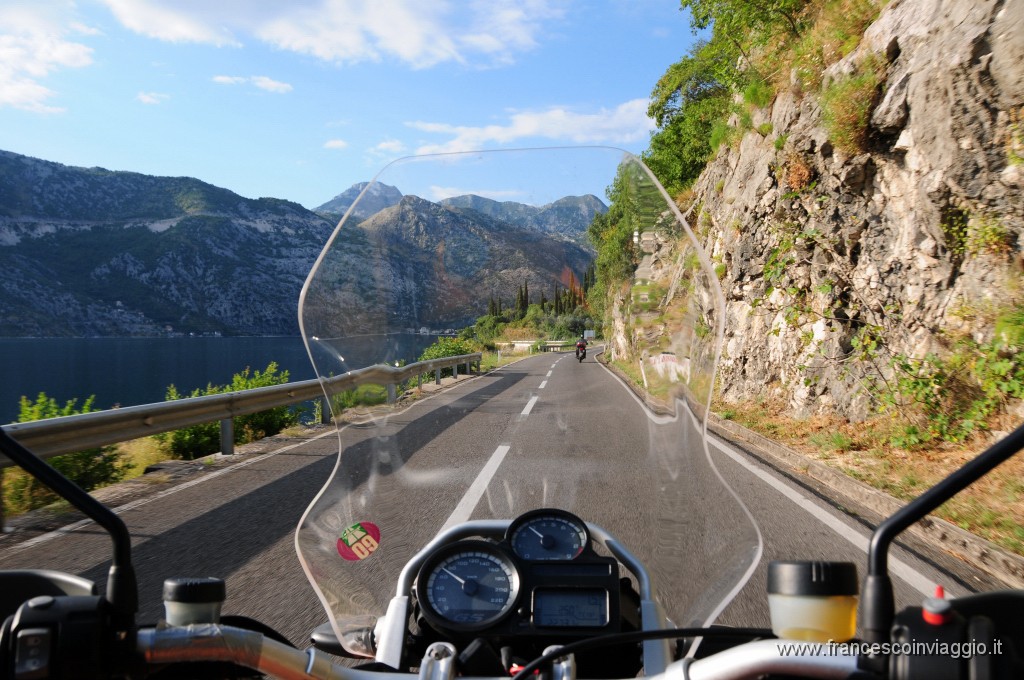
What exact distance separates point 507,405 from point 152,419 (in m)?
6.49

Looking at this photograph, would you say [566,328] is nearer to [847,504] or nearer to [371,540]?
[371,540]

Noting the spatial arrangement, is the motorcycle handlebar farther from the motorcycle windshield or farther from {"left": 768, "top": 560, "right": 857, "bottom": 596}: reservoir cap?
the motorcycle windshield

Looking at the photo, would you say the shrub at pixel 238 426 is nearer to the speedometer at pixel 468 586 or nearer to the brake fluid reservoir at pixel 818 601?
the speedometer at pixel 468 586

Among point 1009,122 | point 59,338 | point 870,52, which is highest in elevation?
point 870,52

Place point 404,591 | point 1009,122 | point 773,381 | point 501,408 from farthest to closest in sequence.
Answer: point 773,381 < point 1009,122 < point 501,408 < point 404,591

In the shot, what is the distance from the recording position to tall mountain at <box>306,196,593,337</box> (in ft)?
6.79

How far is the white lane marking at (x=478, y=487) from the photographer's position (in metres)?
2.08

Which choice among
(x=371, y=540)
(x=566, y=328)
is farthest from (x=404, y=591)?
(x=566, y=328)

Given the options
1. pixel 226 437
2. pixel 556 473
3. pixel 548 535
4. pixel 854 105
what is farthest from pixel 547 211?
pixel 854 105

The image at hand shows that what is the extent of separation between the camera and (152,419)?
7.71 m

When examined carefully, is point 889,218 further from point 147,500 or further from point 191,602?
point 191,602

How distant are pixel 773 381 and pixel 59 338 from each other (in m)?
122

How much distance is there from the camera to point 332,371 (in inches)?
80.1

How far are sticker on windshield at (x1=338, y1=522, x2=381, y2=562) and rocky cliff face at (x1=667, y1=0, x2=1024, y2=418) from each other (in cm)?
866
